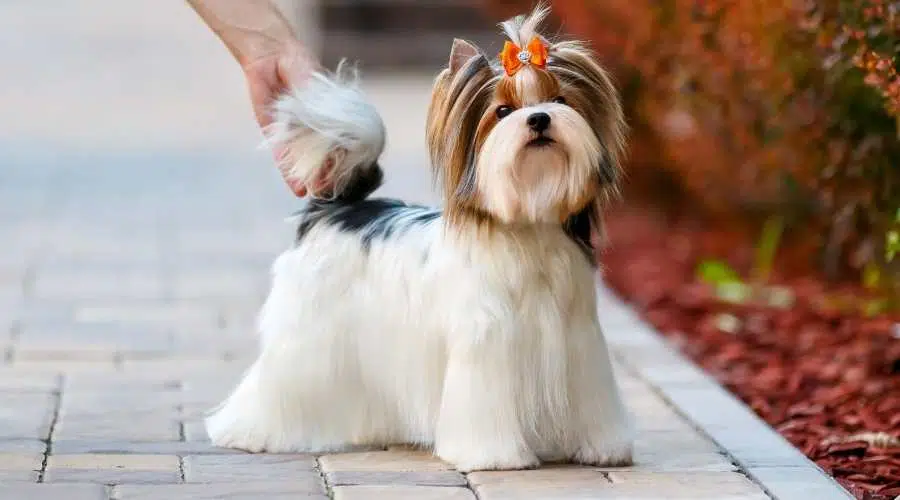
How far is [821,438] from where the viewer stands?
574cm

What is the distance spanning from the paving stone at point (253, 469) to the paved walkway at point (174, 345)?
0.04 feet

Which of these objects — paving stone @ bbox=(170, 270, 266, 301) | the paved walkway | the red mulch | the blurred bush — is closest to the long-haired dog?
the paved walkway

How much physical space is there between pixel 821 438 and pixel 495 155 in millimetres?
1949

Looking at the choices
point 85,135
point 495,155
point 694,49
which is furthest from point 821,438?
point 85,135

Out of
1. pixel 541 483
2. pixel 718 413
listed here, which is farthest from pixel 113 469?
pixel 718 413

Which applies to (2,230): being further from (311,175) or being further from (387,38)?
(387,38)

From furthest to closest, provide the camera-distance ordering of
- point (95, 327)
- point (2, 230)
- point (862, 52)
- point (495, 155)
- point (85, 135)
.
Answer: point (85, 135), point (2, 230), point (95, 327), point (862, 52), point (495, 155)

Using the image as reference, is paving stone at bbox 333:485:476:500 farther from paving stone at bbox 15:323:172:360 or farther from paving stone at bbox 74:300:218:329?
paving stone at bbox 74:300:218:329

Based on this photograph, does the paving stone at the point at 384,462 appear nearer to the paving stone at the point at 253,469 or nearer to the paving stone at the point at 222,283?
the paving stone at the point at 253,469

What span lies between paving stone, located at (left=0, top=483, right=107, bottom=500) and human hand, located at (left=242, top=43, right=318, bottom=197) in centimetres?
146

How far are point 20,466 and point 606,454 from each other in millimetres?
1653

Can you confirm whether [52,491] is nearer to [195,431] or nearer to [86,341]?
[195,431]

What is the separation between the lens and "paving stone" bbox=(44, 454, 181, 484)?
4.68 m

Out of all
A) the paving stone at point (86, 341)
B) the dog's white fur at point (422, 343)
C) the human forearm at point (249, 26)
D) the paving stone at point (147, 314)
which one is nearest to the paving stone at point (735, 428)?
the dog's white fur at point (422, 343)
